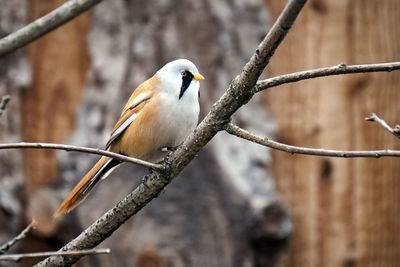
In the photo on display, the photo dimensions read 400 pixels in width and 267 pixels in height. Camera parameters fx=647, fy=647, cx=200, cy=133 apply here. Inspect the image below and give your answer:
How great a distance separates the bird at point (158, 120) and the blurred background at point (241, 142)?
0.99 metres

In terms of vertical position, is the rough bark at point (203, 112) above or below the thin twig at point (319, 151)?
above

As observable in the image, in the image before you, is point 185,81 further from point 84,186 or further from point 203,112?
point 203,112

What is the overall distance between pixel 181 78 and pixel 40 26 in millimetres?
911

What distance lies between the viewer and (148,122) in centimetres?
261

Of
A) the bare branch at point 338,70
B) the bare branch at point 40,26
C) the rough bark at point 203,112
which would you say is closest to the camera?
the bare branch at point 338,70

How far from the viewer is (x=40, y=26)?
1793 millimetres

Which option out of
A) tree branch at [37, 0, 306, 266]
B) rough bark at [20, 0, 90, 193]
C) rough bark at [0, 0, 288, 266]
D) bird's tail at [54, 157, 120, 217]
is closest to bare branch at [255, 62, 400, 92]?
tree branch at [37, 0, 306, 266]

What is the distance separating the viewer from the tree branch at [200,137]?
1562mm

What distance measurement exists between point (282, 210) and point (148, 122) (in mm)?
1289

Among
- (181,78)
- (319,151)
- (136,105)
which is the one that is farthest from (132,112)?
(319,151)

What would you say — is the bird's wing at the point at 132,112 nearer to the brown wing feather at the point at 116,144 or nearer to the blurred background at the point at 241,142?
the brown wing feather at the point at 116,144

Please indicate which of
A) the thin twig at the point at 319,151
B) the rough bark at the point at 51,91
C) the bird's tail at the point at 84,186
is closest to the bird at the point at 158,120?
the bird's tail at the point at 84,186

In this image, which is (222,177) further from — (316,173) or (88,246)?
(88,246)

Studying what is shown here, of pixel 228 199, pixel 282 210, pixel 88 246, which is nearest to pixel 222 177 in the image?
pixel 228 199
